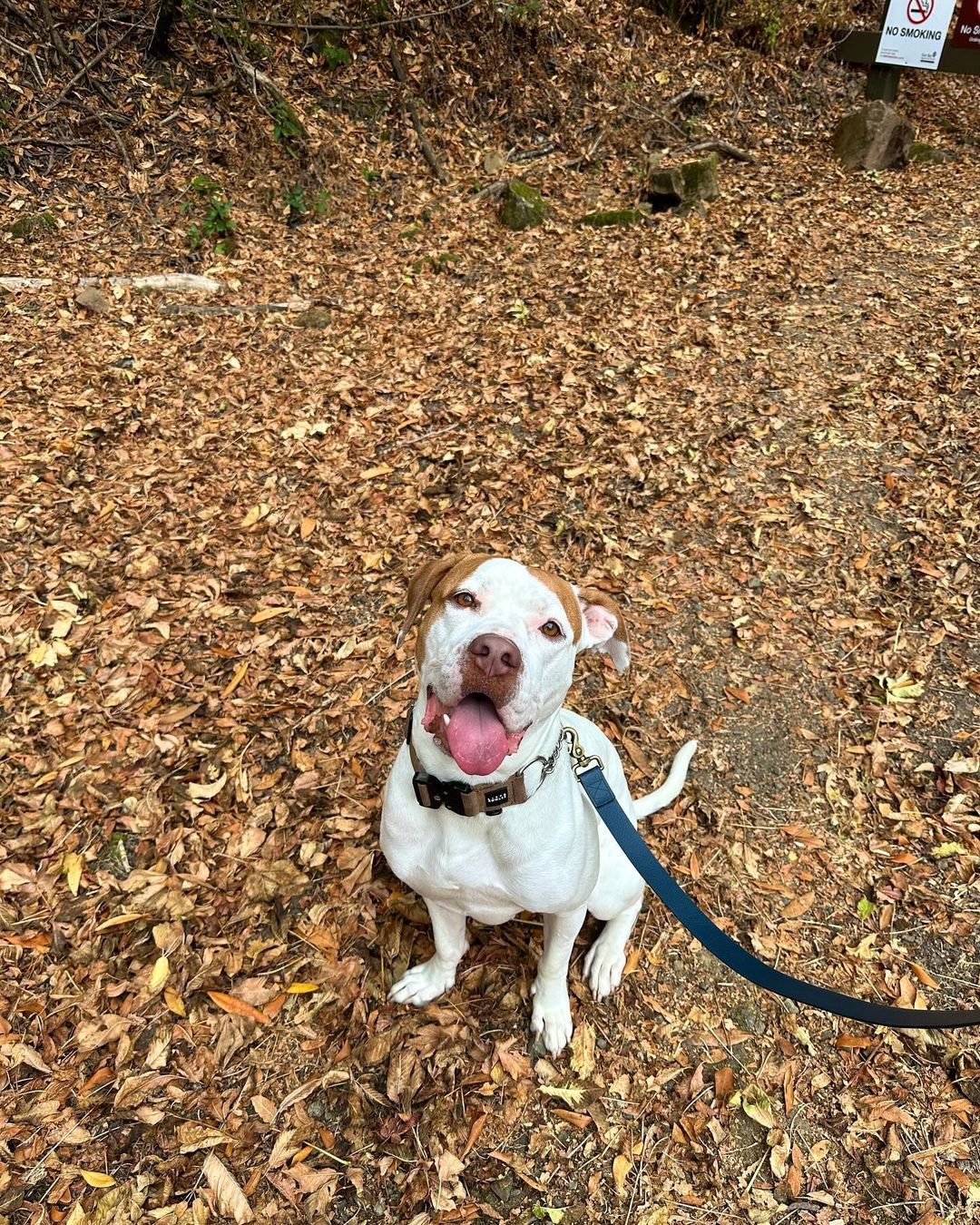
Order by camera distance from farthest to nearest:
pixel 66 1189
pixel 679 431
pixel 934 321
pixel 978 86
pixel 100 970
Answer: pixel 978 86 < pixel 934 321 < pixel 679 431 < pixel 100 970 < pixel 66 1189

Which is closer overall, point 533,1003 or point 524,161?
point 533,1003

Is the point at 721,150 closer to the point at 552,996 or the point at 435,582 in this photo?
the point at 435,582

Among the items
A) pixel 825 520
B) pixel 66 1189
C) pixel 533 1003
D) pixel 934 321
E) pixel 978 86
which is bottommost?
pixel 66 1189

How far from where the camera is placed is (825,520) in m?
Result: 5.30

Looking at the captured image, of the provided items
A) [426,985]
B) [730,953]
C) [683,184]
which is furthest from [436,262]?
[730,953]

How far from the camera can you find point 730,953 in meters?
2.32

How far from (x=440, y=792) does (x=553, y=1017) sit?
1322 millimetres

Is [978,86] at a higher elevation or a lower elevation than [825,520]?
higher

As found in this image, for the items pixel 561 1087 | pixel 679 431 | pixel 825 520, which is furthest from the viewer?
pixel 679 431

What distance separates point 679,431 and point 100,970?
216 inches

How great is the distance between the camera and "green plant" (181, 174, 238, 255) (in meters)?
7.84

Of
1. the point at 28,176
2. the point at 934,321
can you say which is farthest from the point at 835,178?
the point at 28,176

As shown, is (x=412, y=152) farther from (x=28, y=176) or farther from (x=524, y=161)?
(x=28, y=176)

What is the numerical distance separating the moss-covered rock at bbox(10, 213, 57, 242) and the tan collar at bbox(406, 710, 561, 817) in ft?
26.7
